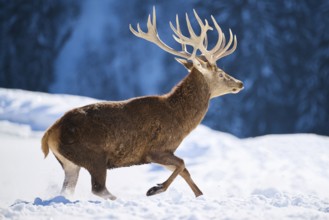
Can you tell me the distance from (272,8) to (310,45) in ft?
8.89

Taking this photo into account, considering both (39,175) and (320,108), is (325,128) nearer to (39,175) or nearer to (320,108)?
(320,108)

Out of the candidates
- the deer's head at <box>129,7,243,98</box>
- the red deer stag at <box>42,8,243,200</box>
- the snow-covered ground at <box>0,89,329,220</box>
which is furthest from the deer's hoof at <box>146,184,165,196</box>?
the deer's head at <box>129,7,243,98</box>

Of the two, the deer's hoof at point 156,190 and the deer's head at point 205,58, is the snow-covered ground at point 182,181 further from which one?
the deer's head at point 205,58

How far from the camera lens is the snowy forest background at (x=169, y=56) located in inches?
1200

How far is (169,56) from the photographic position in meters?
32.8

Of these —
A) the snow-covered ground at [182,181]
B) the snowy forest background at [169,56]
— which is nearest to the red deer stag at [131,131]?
the snow-covered ground at [182,181]

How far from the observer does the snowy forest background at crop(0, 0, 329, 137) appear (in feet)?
100.0

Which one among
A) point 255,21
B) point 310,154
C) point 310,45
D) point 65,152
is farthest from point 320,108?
point 65,152

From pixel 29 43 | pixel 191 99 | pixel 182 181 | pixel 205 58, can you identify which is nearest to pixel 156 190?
pixel 191 99

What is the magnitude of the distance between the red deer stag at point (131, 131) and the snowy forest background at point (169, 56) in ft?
72.4

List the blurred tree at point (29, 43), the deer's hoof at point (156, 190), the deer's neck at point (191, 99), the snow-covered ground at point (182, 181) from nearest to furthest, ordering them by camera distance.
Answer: the snow-covered ground at point (182, 181), the deer's hoof at point (156, 190), the deer's neck at point (191, 99), the blurred tree at point (29, 43)

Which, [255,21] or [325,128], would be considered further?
[255,21]

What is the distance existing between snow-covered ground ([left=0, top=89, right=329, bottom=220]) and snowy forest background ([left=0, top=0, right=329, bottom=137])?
18.0 m

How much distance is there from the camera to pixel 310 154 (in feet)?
35.0
